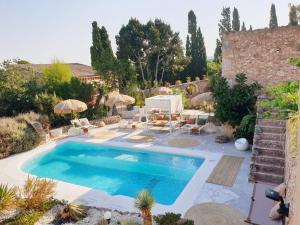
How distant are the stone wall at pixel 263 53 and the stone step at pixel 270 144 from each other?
18.4 ft

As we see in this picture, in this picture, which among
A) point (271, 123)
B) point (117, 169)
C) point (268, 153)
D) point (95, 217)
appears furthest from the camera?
point (117, 169)

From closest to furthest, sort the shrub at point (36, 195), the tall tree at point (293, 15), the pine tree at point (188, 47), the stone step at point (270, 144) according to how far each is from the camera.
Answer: the shrub at point (36, 195) < the stone step at point (270, 144) < the tall tree at point (293, 15) < the pine tree at point (188, 47)

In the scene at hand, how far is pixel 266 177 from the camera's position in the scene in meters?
10.1

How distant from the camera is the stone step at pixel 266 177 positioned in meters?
9.85

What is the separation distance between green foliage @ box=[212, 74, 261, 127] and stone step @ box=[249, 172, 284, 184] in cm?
509

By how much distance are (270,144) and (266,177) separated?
1.66 meters

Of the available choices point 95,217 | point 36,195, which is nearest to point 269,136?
point 95,217

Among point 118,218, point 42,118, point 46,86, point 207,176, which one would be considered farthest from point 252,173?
point 46,86

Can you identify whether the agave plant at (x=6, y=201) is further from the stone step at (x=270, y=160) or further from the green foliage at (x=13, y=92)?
the green foliage at (x=13, y=92)

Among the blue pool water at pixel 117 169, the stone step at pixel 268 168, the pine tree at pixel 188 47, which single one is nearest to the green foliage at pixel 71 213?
the blue pool water at pixel 117 169

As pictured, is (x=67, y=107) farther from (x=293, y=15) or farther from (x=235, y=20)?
(x=235, y=20)

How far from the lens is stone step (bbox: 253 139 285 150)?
10.9m

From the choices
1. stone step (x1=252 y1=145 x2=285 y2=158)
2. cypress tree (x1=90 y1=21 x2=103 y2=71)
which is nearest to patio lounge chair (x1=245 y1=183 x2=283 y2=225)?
stone step (x1=252 y1=145 x2=285 y2=158)

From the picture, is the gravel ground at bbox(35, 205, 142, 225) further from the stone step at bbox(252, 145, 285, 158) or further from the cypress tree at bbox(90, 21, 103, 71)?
the cypress tree at bbox(90, 21, 103, 71)
